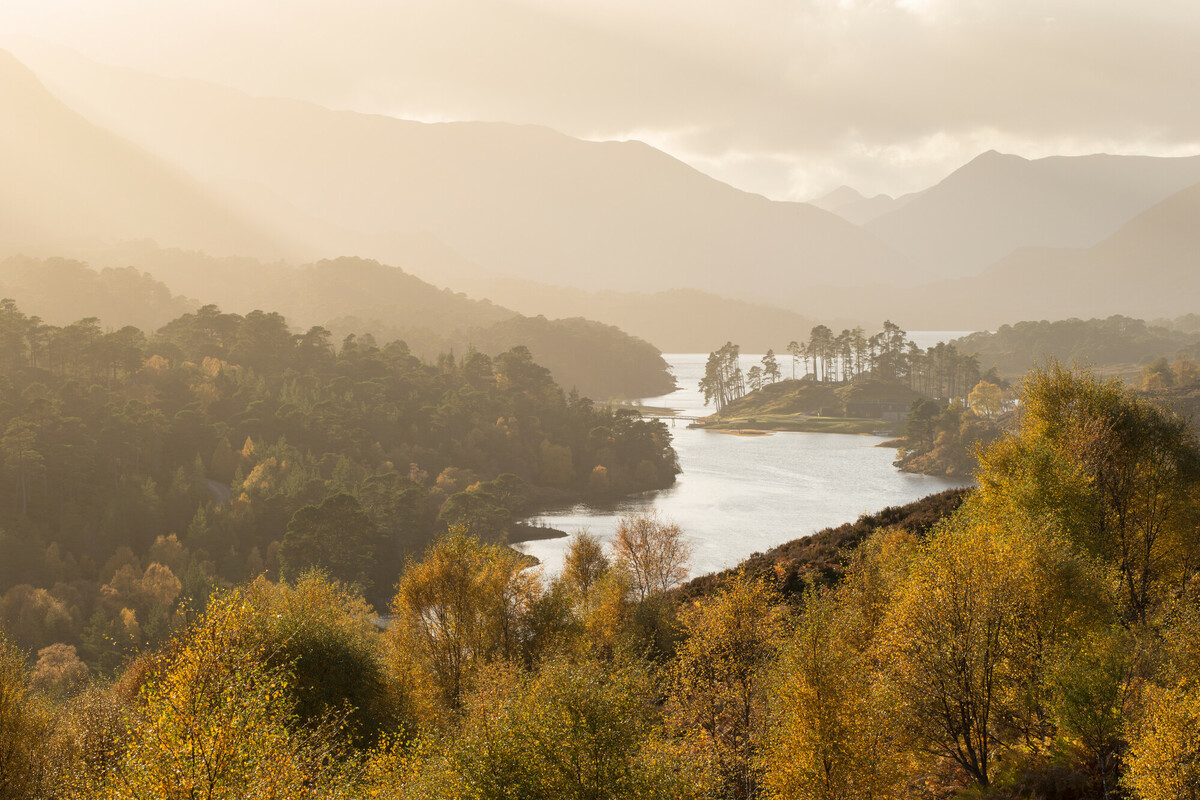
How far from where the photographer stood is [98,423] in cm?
9625

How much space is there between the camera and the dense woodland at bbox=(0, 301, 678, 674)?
78188 mm

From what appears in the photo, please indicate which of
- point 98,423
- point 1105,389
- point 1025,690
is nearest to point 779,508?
point 1105,389

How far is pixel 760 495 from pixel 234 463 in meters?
78.1

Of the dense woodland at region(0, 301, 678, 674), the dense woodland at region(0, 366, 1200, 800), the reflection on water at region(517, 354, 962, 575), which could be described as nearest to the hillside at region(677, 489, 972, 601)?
the dense woodland at region(0, 366, 1200, 800)

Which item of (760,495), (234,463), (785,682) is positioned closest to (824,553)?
(785,682)

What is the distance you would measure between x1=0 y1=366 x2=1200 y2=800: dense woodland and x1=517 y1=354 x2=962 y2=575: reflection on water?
40.6 m

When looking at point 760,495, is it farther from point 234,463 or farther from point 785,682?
point 785,682

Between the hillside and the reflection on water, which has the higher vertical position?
the hillside

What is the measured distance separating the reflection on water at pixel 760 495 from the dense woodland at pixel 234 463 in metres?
9.36

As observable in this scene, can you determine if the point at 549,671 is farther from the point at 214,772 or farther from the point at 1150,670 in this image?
the point at 1150,670

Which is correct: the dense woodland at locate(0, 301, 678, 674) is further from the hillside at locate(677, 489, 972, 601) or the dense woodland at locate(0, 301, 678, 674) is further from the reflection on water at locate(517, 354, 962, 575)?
the hillside at locate(677, 489, 972, 601)

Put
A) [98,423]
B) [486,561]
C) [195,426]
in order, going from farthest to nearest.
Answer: [195,426] < [98,423] < [486,561]

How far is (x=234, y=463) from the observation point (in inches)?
4158

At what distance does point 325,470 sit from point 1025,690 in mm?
104511
